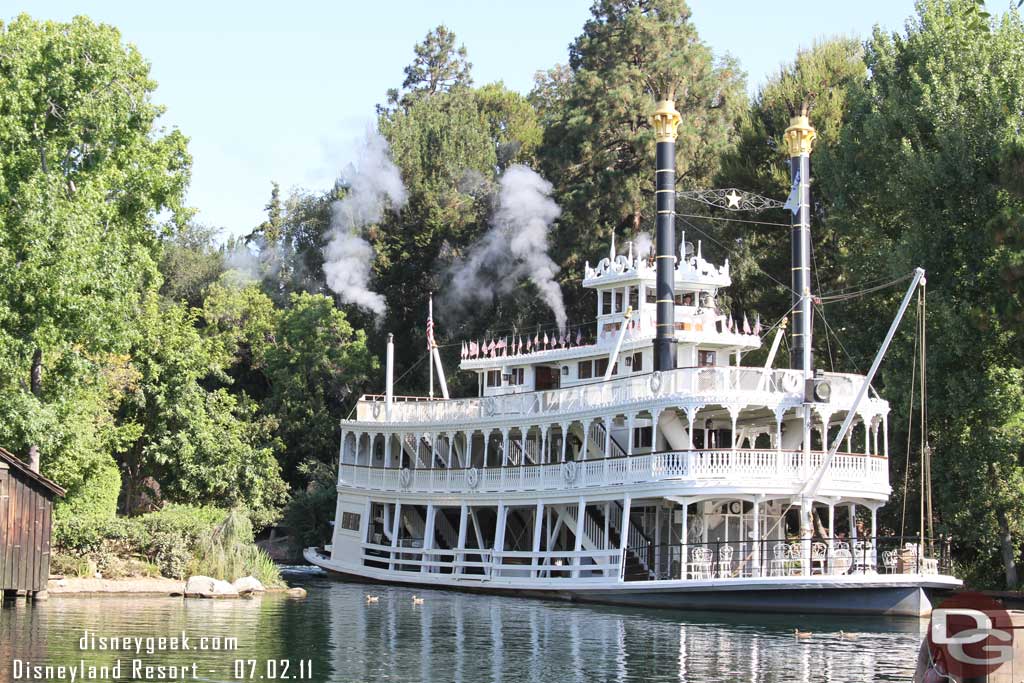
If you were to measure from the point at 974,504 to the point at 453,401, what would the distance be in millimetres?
15028

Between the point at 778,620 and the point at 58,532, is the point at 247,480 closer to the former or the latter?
the point at 58,532

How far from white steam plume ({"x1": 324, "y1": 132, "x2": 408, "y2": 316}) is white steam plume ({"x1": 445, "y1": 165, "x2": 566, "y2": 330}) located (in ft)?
17.2

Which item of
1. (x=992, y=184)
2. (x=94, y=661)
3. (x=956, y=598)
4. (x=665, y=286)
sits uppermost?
(x=992, y=184)

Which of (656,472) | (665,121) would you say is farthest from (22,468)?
(665,121)

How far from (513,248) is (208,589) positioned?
90.9ft

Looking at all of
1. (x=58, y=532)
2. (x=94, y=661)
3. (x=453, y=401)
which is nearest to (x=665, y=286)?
(x=453, y=401)

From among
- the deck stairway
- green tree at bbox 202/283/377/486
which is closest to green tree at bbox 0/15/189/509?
the deck stairway

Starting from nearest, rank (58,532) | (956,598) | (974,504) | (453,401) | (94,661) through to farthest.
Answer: (956,598) < (94,661) < (58,532) < (974,504) < (453,401)

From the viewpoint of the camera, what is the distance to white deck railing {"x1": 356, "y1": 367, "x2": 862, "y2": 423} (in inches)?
1312

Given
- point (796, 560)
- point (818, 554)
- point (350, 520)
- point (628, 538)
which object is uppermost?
point (350, 520)

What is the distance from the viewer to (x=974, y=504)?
38.4 m

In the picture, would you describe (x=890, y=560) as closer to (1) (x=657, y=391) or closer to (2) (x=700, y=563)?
(2) (x=700, y=563)

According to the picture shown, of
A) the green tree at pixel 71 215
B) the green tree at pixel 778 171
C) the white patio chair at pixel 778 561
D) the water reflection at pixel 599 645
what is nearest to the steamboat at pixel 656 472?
the white patio chair at pixel 778 561

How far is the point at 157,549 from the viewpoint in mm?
36750
